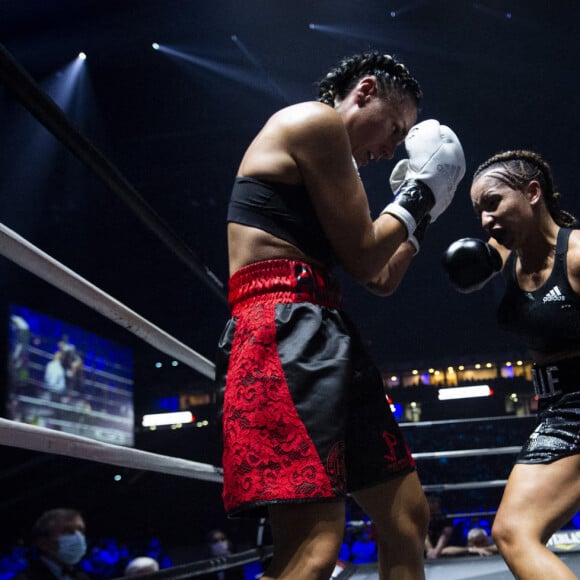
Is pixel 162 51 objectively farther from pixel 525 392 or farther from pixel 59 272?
pixel 525 392

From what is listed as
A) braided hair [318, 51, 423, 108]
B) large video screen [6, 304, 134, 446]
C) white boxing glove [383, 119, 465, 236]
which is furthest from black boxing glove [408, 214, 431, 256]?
large video screen [6, 304, 134, 446]

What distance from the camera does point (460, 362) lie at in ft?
41.5

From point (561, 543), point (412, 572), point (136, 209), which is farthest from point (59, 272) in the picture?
point (561, 543)

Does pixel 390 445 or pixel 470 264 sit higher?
pixel 470 264

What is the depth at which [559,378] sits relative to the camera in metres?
1.57

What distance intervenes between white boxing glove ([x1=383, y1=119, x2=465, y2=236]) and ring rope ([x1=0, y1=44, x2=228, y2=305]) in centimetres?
64

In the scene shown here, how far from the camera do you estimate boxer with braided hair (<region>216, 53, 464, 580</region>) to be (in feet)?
3.06

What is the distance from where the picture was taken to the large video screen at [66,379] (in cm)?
855

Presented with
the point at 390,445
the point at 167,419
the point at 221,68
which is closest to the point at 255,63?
the point at 221,68

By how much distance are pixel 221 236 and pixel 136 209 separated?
9018mm

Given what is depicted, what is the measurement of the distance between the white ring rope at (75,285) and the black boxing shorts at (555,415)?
0.91 m

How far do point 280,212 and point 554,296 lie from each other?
0.82 metres

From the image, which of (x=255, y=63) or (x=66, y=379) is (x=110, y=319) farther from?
(x=66, y=379)

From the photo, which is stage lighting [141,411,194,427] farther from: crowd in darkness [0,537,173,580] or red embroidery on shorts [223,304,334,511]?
red embroidery on shorts [223,304,334,511]
